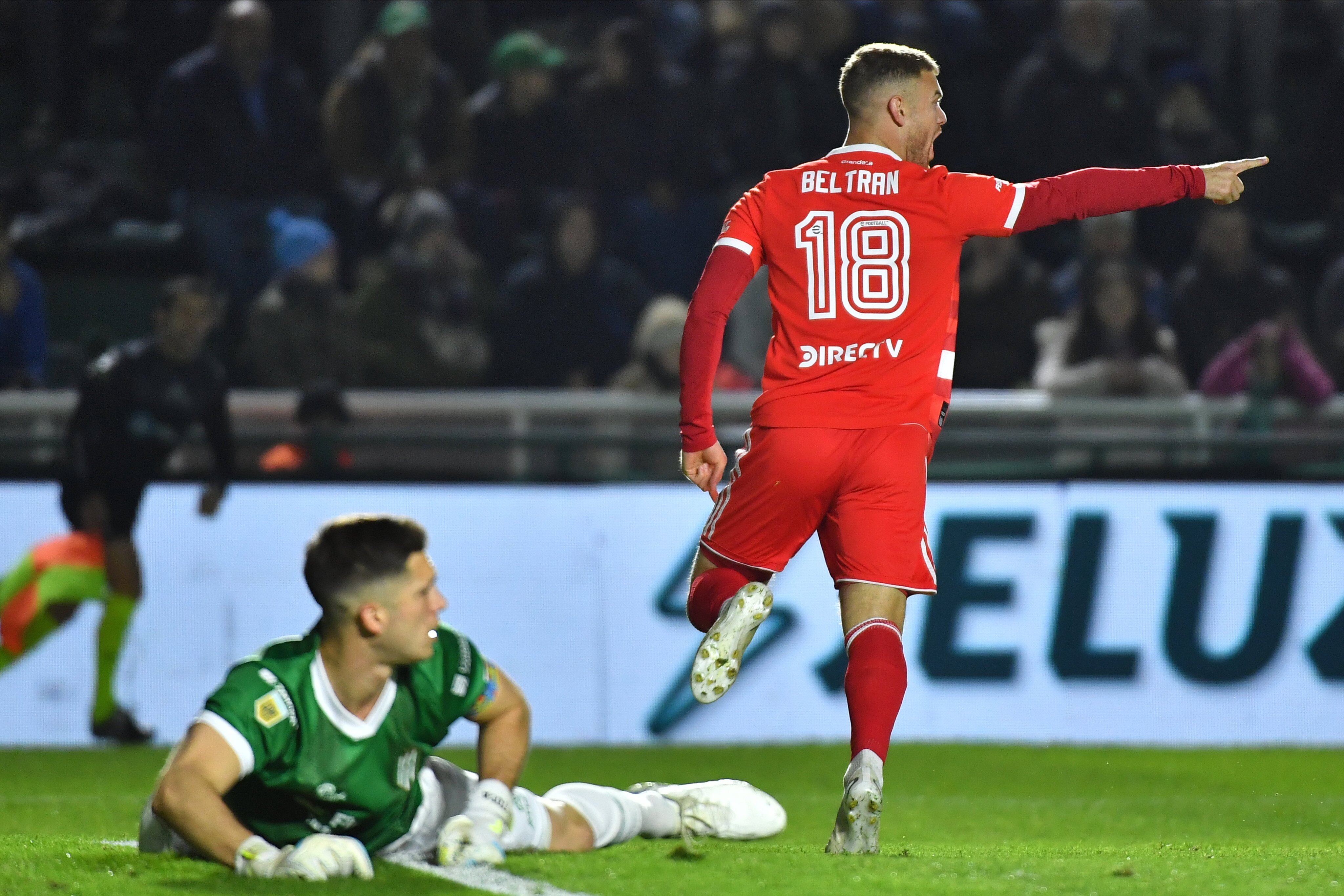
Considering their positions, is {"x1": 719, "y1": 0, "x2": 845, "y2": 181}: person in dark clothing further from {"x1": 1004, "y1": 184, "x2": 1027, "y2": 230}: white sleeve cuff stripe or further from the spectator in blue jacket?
{"x1": 1004, "y1": 184, "x2": 1027, "y2": 230}: white sleeve cuff stripe

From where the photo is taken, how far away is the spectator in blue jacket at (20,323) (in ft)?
32.0

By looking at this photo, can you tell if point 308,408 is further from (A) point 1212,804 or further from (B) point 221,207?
(A) point 1212,804

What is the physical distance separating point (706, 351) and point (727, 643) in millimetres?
772

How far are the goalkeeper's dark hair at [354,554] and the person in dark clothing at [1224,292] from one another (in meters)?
7.37

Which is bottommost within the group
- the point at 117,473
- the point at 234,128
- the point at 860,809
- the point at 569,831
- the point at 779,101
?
the point at 569,831

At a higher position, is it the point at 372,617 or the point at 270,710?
the point at 372,617

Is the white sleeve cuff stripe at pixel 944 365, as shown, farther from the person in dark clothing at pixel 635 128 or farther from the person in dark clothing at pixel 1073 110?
the person in dark clothing at pixel 1073 110

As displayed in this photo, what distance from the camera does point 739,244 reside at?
4871mm

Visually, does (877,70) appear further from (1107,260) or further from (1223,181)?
(1107,260)

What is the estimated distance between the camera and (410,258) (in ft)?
34.3

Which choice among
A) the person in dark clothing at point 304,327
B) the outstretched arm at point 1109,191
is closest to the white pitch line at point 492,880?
the outstretched arm at point 1109,191

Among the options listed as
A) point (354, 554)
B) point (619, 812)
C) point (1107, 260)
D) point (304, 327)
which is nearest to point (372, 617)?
point (354, 554)

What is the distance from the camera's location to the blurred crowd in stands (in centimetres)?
1013

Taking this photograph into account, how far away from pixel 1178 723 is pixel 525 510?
10.5 feet
